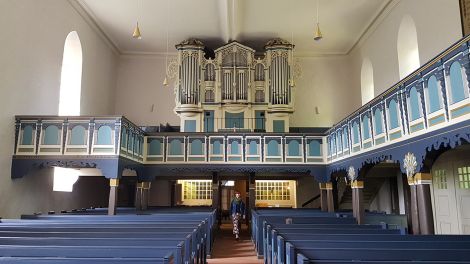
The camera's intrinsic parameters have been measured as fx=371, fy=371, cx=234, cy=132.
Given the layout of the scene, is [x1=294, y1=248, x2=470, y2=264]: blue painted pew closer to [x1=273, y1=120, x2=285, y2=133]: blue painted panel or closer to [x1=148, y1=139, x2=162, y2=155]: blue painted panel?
[x1=148, y1=139, x2=162, y2=155]: blue painted panel

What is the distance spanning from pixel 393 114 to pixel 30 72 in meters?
12.0

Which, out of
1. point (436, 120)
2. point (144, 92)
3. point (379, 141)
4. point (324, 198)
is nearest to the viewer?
point (436, 120)

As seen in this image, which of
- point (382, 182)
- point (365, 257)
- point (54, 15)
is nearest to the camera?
point (365, 257)

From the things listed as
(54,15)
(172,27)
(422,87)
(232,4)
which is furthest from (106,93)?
(422,87)

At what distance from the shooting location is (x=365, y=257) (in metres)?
4.23

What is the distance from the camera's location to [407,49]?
15.9 metres

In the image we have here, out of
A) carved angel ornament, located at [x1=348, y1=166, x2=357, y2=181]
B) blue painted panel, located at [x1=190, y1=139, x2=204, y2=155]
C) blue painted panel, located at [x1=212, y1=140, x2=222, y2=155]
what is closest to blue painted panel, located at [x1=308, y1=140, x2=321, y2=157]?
carved angel ornament, located at [x1=348, y1=166, x2=357, y2=181]

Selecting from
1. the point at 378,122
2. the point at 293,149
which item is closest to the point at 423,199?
the point at 378,122

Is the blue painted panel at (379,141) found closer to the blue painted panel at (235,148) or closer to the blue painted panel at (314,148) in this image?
the blue painted panel at (314,148)

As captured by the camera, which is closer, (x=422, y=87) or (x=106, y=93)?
(x=422, y=87)

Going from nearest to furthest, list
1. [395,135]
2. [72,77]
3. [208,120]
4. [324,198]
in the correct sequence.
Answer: [395,135] < [324,198] < [72,77] < [208,120]

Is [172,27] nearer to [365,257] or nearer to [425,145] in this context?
[425,145]

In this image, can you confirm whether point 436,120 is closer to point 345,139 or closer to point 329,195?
point 345,139

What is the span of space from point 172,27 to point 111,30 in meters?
3.26
